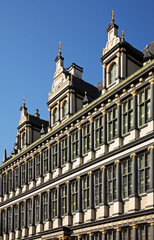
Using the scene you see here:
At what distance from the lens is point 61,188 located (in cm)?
3762

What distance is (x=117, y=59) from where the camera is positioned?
110ft

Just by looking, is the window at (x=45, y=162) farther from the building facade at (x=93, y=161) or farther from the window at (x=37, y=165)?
the window at (x=37, y=165)

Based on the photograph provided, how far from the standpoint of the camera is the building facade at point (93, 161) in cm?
2870

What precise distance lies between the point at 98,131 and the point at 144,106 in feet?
19.0

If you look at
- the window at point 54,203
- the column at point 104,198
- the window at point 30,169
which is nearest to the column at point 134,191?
the column at point 104,198

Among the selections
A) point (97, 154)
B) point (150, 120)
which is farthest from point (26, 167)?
point (150, 120)

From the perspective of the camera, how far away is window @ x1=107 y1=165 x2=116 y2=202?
30828mm

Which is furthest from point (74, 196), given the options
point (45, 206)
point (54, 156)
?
point (54, 156)

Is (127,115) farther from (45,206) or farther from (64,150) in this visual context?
(45,206)

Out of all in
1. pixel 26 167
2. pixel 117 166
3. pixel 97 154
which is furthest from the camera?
pixel 26 167

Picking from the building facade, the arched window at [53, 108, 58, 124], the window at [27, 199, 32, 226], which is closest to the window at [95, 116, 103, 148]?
the building facade

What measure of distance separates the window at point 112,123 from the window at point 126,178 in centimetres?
A: 261

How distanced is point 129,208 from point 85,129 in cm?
897

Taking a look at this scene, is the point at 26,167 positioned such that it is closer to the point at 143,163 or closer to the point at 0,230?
the point at 0,230
